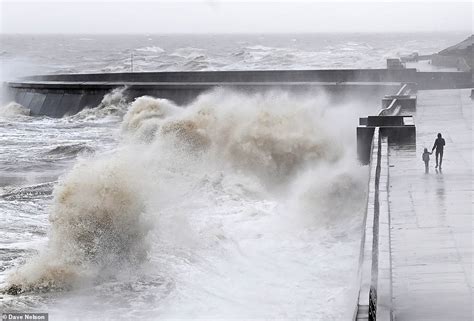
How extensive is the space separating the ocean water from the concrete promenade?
34.2 inches

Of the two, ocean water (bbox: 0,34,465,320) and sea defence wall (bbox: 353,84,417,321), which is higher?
sea defence wall (bbox: 353,84,417,321)

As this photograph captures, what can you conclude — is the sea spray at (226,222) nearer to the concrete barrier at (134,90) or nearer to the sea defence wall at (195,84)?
the concrete barrier at (134,90)

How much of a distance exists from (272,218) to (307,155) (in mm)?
4241

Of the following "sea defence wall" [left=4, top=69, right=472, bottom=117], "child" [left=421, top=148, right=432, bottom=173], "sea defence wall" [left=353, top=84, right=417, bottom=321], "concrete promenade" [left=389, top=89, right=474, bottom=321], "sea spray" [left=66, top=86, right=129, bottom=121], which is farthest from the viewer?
"sea spray" [left=66, top=86, right=129, bottom=121]

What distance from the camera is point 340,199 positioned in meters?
13.4

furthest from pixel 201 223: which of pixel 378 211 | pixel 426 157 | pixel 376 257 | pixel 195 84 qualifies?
pixel 195 84

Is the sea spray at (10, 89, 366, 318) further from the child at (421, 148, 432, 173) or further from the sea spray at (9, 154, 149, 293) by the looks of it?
the child at (421, 148, 432, 173)

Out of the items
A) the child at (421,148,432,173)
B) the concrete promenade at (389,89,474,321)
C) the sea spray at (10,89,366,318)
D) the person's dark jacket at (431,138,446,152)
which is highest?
the person's dark jacket at (431,138,446,152)

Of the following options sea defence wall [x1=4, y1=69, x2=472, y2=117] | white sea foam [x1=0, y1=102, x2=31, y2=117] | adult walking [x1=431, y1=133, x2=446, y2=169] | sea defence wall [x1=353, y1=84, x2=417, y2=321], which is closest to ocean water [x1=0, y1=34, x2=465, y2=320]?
sea defence wall [x1=353, y1=84, x2=417, y2=321]

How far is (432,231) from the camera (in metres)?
9.14

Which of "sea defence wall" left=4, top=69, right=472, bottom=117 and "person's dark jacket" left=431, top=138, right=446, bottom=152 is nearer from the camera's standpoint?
"person's dark jacket" left=431, top=138, right=446, bottom=152

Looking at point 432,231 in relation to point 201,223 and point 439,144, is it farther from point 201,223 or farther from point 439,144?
point 201,223

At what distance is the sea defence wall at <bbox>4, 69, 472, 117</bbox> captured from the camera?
92.0 feet

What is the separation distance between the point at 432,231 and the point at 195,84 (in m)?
21.9
